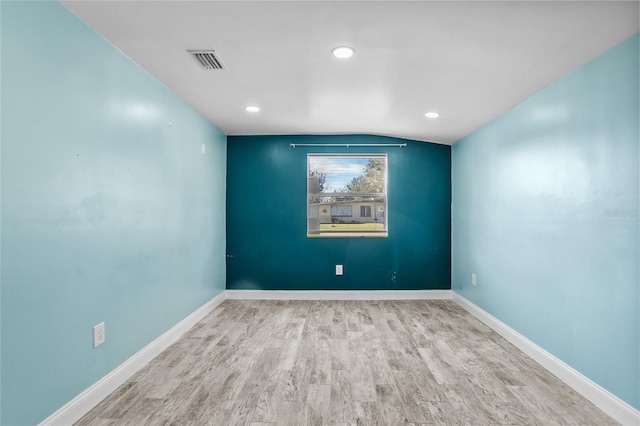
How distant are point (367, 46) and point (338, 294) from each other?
3.34m

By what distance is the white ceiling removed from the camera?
1845 mm

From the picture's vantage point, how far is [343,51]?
91.2 inches

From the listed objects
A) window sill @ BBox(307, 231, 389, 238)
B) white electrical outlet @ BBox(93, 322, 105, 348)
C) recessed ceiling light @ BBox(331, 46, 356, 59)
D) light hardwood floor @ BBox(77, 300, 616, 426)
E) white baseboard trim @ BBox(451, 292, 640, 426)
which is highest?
recessed ceiling light @ BBox(331, 46, 356, 59)

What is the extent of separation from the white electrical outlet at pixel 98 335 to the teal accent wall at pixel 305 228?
268cm

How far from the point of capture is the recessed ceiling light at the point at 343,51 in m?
2.28

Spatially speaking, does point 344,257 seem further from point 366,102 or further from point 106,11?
point 106,11

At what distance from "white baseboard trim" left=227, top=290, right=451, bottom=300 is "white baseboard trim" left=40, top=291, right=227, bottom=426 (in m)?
1.33

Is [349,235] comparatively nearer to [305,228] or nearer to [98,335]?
[305,228]

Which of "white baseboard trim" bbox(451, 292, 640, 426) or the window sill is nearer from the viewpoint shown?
"white baseboard trim" bbox(451, 292, 640, 426)

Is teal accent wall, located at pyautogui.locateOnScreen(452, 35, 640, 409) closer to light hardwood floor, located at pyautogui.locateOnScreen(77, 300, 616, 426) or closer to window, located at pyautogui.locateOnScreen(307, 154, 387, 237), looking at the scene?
light hardwood floor, located at pyautogui.locateOnScreen(77, 300, 616, 426)

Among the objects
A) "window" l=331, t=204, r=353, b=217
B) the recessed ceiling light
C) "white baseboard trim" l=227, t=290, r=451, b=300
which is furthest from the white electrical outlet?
"window" l=331, t=204, r=353, b=217

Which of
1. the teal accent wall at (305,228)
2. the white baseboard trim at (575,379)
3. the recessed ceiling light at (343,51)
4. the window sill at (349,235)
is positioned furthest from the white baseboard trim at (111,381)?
the white baseboard trim at (575,379)

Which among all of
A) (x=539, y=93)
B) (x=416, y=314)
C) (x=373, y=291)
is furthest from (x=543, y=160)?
(x=373, y=291)

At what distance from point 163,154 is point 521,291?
3248 millimetres
